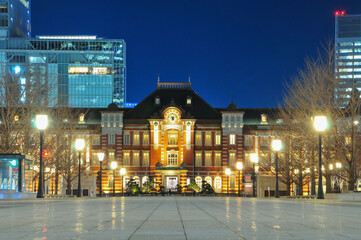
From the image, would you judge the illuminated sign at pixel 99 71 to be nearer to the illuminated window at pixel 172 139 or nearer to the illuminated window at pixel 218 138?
the illuminated window at pixel 172 139

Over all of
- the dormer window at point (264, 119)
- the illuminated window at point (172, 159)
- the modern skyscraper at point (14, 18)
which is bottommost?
the illuminated window at point (172, 159)

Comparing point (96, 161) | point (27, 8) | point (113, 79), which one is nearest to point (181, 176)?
point (96, 161)

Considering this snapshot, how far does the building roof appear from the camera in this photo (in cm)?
9769

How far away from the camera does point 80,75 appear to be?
540ft

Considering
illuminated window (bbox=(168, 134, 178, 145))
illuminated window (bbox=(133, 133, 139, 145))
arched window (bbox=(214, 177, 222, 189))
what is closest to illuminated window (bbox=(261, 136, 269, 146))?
arched window (bbox=(214, 177, 222, 189))

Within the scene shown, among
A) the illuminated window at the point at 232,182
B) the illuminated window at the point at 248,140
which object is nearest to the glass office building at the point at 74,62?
the illuminated window at the point at 248,140

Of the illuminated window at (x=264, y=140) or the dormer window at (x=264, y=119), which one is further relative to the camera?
the dormer window at (x=264, y=119)

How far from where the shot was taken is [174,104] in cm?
9512

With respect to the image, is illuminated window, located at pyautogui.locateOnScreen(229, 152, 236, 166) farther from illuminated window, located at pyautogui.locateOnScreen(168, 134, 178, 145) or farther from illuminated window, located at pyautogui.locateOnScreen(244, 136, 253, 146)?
illuminated window, located at pyautogui.locateOnScreen(168, 134, 178, 145)

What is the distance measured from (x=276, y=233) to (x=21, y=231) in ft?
16.0

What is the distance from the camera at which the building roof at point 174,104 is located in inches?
3846

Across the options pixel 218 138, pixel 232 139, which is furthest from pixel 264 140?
pixel 218 138

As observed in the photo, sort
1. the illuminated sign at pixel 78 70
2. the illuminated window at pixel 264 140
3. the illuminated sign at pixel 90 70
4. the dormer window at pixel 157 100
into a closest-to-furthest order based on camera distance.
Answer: the illuminated window at pixel 264 140 < the dormer window at pixel 157 100 < the illuminated sign at pixel 78 70 < the illuminated sign at pixel 90 70

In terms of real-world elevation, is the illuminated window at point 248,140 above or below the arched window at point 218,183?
above
